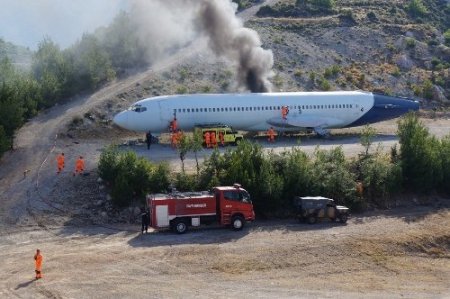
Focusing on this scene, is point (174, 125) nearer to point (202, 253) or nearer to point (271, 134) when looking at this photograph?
point (271, 134)

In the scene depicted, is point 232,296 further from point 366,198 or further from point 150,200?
point 366,198

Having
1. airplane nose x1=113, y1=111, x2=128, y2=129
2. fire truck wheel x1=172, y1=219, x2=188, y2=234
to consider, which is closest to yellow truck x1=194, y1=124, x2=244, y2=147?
airplane nose x1=113, y1=111, x2=128, y2=129

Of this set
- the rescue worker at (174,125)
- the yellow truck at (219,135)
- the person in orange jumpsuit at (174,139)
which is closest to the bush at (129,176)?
the person in orange jumpsuit at (174,139)

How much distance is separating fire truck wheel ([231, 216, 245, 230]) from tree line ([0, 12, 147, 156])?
19.6m

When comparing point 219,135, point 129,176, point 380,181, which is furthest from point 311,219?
point 219,135

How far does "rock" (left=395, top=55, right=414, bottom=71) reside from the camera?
7815 centimetres

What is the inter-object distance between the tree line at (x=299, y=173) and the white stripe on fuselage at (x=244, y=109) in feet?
28.2

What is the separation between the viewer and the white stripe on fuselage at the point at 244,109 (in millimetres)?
49906

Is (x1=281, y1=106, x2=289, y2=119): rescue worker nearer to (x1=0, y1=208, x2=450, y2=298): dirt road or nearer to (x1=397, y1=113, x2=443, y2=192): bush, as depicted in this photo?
(x1=397, y1=113, x2=443, y2=192): bush

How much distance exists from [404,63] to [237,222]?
49936 millimetres

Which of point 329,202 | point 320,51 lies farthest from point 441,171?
point 320,51

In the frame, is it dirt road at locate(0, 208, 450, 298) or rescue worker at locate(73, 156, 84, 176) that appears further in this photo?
rescue worker at locate(73, 156, 84, 176)

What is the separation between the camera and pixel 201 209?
115 feet

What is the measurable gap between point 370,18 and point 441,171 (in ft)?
172
